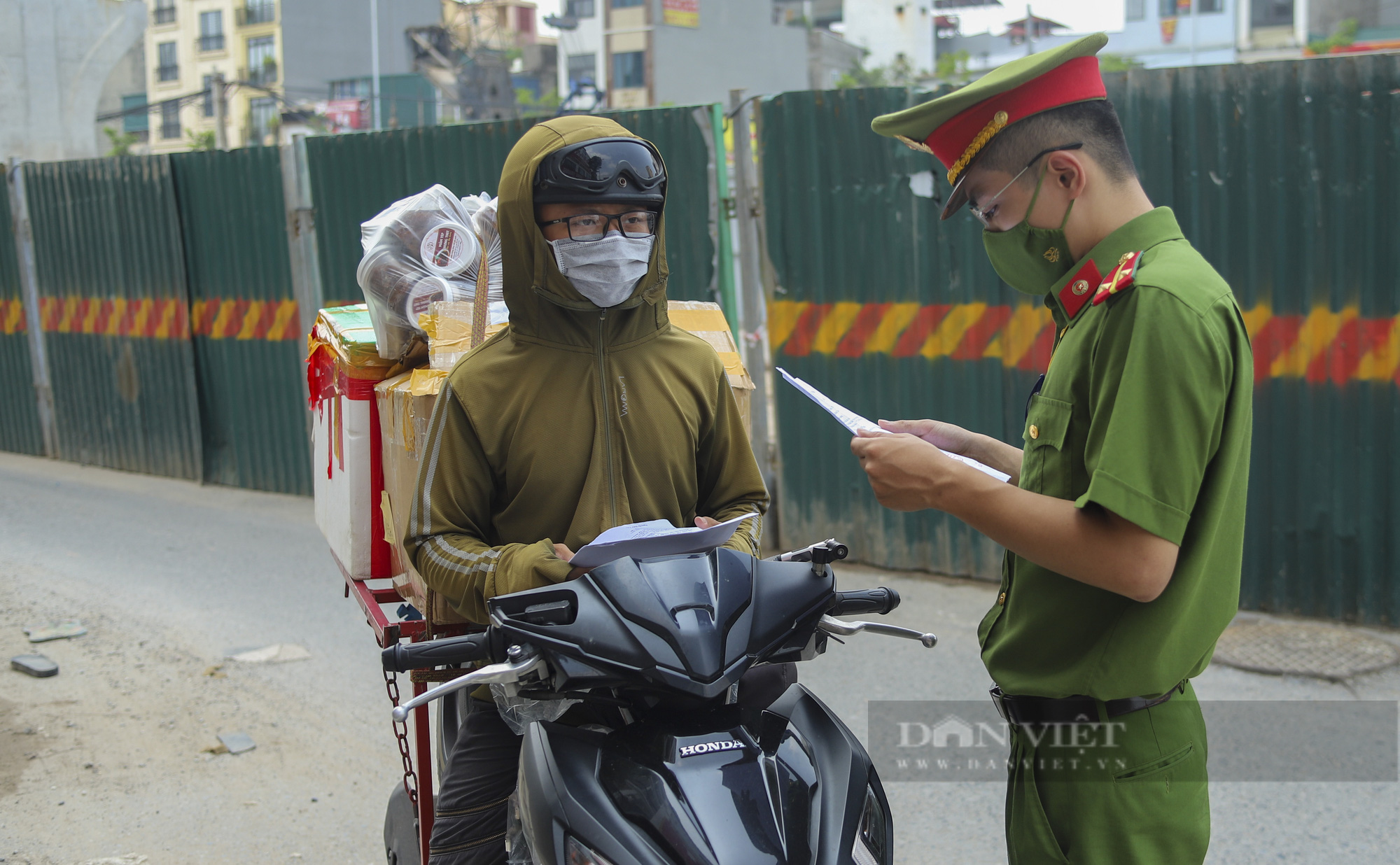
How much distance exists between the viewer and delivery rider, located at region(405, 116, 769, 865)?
2.29 m

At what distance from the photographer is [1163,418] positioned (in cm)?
171

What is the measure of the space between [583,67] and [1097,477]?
59550 millimetres

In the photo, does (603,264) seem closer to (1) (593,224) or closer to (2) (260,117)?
(1) (593,224)

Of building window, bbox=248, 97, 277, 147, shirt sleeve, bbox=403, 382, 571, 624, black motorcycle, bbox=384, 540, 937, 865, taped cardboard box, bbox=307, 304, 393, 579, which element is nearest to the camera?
black motorcycle, bbox=384, 540, 937, 865

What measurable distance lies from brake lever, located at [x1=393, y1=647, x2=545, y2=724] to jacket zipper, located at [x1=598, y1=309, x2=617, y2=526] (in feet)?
2.06

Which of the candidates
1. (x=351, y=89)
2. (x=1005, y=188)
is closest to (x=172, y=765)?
(x=1005, y=188)

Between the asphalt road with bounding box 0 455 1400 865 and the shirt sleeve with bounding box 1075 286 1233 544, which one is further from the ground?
the shirt sleeve with bounding box 1075 286 1233 544

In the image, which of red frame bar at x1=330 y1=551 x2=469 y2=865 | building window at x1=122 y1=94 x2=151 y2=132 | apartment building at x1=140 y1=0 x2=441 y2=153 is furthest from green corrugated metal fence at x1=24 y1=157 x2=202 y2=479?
building window at x1=122 y1=94 x2=151 y2=132

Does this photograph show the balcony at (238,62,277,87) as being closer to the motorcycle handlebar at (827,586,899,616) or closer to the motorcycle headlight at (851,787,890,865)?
the motorcycle handlebar at (827,586,899,616)

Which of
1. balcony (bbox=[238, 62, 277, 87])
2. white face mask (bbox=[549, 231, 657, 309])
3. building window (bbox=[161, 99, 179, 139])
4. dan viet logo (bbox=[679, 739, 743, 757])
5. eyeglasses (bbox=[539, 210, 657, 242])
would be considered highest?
balcony (bbox=[238, 62, 277, 87])

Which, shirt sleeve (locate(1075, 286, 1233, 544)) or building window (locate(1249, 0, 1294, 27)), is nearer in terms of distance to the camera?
shirt sleeve (locate(1075, 286, 1233, 544))

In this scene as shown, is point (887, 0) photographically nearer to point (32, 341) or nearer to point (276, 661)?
point (32, 341)

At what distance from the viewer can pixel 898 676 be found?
4.93 m

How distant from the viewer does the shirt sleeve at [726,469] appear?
8.52ft
